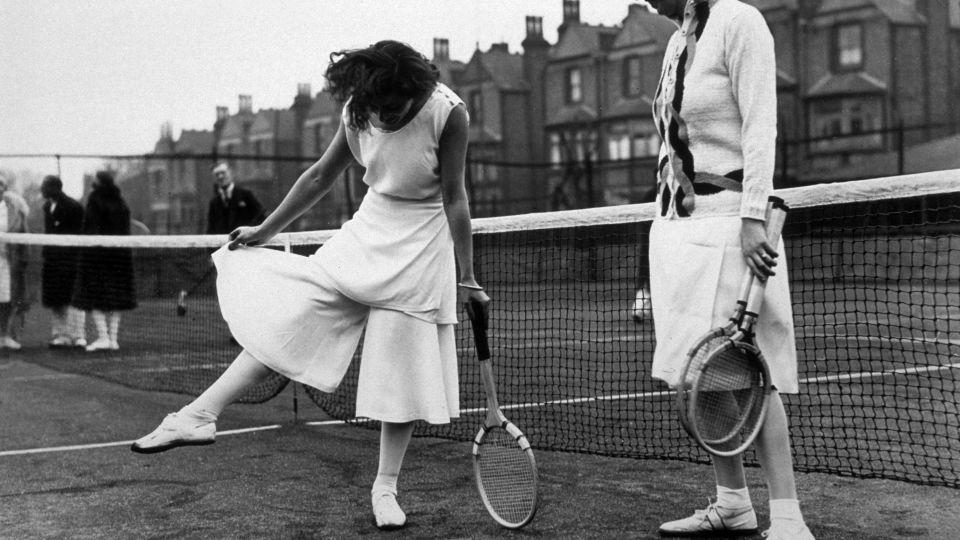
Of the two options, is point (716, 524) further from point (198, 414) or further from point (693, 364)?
point (198, 414)

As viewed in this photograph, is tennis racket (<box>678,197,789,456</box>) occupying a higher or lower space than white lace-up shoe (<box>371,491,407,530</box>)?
higher

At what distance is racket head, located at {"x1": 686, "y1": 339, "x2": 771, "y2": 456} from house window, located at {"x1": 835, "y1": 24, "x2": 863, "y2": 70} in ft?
92.8

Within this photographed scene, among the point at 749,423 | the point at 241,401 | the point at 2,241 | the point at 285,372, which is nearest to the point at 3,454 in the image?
the point at 241,401

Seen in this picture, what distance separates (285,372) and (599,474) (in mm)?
1738

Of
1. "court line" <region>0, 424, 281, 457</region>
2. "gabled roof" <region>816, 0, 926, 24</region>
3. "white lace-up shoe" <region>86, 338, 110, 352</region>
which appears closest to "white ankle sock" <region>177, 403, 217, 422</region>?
"court line" <region>0, 424, 281, 457</region>

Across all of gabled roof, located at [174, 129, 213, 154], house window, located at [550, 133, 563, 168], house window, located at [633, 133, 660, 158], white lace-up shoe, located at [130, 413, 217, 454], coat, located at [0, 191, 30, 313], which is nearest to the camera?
white lace-up shoe, located at [130, 413, 217, 454]

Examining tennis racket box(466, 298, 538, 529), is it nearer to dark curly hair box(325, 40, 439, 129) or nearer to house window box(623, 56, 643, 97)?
dark curly hair box(325, 40, 439, 129)

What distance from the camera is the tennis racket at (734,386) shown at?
137 inches

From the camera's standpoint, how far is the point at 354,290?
4.35 metres

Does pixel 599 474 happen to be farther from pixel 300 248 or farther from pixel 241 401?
pixel 300 248

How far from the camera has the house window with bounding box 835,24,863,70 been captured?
3003 cm

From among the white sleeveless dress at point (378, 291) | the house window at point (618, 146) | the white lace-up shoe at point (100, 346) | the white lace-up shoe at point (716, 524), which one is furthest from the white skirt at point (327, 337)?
the house window at point (618, 146)

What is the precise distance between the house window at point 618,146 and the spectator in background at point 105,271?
22.8m

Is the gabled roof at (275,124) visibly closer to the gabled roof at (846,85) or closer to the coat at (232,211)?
the gabled roof at (846,85)
